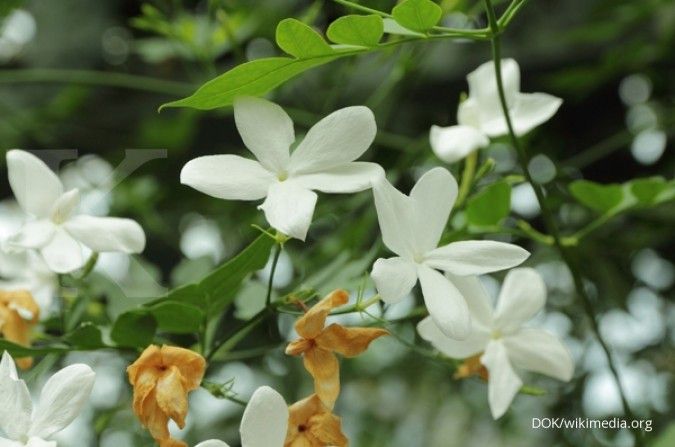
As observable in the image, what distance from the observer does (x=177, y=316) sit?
416 mm

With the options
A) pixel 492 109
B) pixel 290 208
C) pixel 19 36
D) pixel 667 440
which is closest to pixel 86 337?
pixel 290 208

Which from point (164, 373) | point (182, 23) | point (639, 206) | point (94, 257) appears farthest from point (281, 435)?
point (182, 23)

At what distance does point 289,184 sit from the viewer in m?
0.37

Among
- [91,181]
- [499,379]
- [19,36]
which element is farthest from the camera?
[19,36]

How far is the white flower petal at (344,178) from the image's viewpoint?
14.3 inches

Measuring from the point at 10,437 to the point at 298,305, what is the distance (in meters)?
0.13

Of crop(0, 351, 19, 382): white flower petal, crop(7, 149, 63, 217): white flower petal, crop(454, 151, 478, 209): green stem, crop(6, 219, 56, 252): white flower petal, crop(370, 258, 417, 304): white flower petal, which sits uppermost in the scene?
A: crop(370, 258, 417, 304): white flower petal

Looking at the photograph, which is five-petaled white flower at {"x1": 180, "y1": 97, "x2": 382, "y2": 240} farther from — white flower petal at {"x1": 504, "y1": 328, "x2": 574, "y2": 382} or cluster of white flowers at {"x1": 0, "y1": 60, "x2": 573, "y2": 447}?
white flower petal at {"x1": 504, "y1": 328, "x2": 574, "y2": 382}

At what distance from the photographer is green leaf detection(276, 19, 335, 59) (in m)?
0.37

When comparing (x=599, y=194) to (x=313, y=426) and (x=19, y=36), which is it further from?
(x=19, y=36)

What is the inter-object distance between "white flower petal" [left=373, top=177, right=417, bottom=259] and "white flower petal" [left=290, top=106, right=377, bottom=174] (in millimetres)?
21

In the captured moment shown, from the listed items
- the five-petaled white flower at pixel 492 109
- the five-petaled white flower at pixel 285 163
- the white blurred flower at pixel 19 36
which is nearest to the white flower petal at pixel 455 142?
the five-petaled white flower at pixel 492 109

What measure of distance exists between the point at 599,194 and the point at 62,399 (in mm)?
319

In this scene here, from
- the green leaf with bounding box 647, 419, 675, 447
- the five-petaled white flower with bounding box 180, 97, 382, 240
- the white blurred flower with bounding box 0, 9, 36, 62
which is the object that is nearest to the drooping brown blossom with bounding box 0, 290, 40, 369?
the five-petaled white flower with bounding box 180, 97, 382, 240
